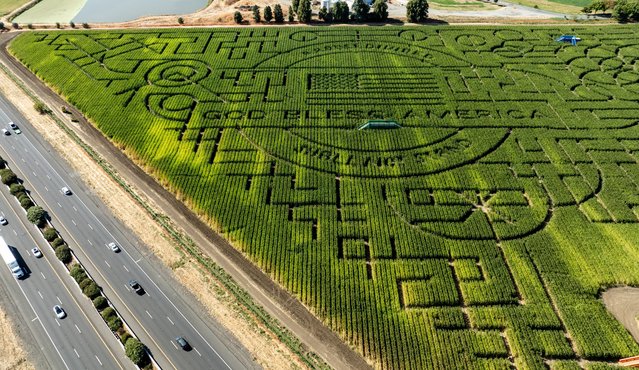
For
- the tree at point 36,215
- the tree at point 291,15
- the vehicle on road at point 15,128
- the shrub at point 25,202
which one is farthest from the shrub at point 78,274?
the tree at point 291,15

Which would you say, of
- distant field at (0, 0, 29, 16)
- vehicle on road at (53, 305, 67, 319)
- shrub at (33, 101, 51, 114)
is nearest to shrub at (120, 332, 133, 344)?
vehicle on road at (53, 305, 67, 319)

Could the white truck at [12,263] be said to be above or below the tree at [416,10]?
below

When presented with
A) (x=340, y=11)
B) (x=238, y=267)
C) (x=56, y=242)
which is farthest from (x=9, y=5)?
(x=238, y=267)

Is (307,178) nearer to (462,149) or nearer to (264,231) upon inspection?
(264,231)

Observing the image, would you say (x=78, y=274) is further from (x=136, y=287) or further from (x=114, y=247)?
(x=136, y=287)

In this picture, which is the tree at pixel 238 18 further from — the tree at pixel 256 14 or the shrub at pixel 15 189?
the shrub at pixel 15 189

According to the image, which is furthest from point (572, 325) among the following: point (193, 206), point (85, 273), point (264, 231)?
point (85, 273)

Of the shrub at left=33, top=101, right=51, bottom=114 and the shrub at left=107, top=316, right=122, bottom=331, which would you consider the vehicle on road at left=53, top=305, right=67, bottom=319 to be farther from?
the shrub at left=33, top=101, right=51, bottom=114

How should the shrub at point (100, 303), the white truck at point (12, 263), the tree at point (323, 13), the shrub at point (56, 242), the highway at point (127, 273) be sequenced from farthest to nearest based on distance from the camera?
the tree at point (323, 13)
the shrub at point (56, 242)
the white truck at point (12, 263)
the shrub at point (100, 303)
the highway at point (127, 273)
